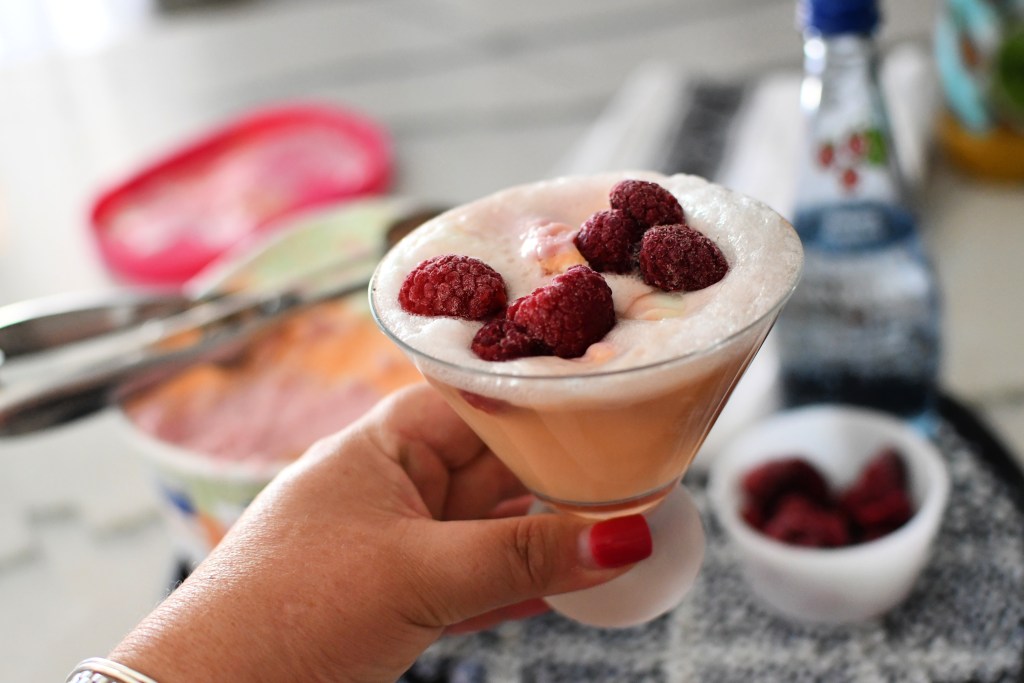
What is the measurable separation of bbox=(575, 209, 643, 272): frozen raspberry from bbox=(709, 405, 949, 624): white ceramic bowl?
0.38 metres

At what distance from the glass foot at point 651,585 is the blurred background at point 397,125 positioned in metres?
0.40

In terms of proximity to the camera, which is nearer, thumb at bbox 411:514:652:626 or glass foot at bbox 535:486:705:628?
thumb at bbox 411:514:652:626

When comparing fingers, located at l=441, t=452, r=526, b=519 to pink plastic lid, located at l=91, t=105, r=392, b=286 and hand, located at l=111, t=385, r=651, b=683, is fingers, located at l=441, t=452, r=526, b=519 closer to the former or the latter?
hand, located at l=111, t=385, r=651, b=683

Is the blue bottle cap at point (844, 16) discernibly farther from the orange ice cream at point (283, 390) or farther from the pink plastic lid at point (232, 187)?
the pink plastic lid at point (232, 187)

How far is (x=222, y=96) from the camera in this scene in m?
2.19

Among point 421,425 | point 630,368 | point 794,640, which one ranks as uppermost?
point 630,368

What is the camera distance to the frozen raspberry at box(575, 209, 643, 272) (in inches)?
22.0

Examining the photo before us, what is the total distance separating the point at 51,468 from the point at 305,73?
1.29 meters

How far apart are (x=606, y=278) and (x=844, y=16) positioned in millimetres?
477

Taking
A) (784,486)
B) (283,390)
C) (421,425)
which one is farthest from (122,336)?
(784,486)

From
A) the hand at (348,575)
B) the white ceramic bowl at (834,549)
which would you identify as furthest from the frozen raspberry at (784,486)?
the hand at (348,575)

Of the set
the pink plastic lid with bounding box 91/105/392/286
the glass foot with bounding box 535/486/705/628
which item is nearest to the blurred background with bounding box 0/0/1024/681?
the pink plastic lid with bounding box 91/105/392/286

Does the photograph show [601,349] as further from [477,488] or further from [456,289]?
[477,488]

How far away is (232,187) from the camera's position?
1692mm
